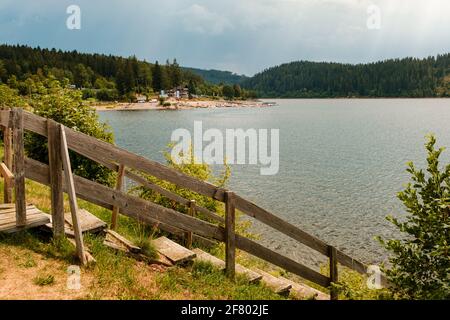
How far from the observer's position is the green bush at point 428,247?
5922 millimetres

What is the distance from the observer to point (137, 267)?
23.0 feet

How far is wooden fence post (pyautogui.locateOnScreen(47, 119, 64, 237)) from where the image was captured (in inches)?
260

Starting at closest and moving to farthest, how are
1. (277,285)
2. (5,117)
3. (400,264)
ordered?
(400,264), (5,117), (277,285)

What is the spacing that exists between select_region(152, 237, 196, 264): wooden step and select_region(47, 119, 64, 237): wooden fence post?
194cm

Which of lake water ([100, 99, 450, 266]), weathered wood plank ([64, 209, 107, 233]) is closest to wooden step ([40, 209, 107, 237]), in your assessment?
weathered wood plank ([64, 209, 107, 233])

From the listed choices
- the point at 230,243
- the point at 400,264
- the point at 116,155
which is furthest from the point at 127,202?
the point at 400,264

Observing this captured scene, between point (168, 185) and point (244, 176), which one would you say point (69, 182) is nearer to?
point (168, 185)

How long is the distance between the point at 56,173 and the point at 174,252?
2772mm

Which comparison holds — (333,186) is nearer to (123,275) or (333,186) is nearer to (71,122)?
(71,122)

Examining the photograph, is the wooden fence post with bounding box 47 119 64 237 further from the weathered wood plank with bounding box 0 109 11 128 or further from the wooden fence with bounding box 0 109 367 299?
the weathered wood plank with bounding box 0 109 11 128

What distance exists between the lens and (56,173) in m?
6.74

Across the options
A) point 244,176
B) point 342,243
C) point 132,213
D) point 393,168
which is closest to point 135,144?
point 244,176

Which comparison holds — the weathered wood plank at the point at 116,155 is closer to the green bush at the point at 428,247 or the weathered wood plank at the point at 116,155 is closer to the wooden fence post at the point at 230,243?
the wooden fence post at the point at 230,243

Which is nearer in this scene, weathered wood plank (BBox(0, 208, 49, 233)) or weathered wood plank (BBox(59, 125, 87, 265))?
weathered wood plank (BBox(59, 125, 87, 265))
